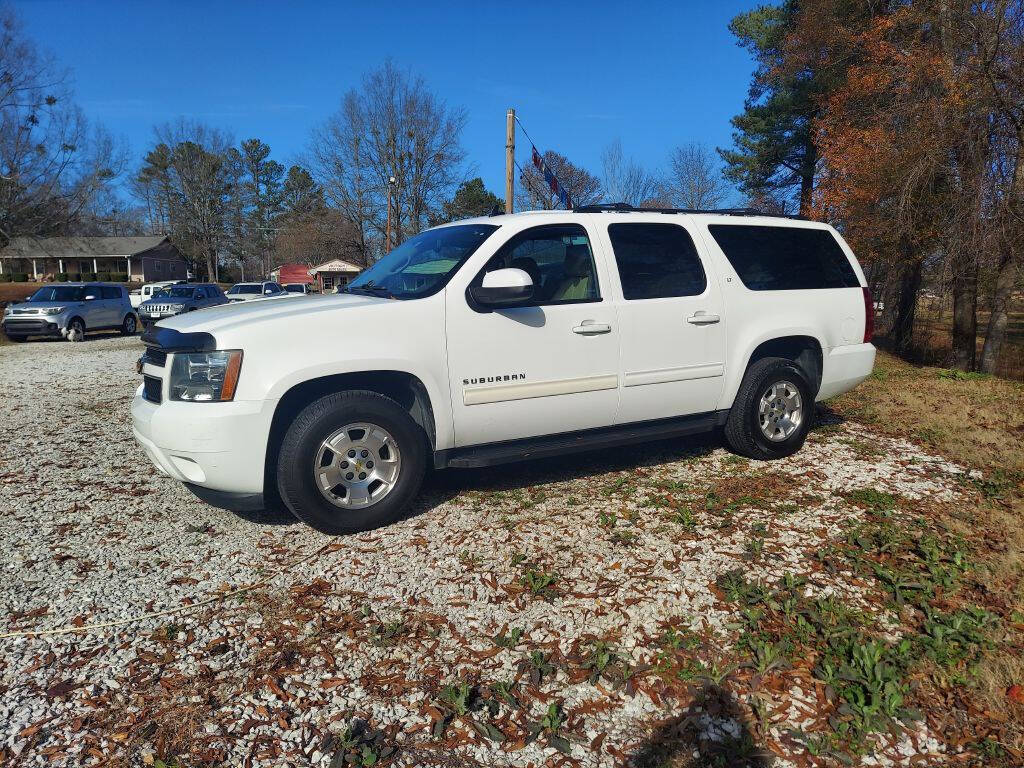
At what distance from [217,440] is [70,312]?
756 inches

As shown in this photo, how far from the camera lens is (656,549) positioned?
12.2ft

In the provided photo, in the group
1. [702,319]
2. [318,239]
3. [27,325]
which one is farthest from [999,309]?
[318,239]

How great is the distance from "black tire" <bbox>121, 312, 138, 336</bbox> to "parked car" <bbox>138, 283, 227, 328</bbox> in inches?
14.2

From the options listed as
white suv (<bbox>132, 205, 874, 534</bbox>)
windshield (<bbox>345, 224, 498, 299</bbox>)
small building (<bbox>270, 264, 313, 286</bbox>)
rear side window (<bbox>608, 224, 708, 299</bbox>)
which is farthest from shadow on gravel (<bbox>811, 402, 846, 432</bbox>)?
small building (<bbox>270, 264, 313, 286</bbox>)

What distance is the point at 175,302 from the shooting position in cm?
2192

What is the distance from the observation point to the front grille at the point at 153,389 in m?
3.90

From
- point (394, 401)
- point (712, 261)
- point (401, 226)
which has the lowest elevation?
point (394, 401)

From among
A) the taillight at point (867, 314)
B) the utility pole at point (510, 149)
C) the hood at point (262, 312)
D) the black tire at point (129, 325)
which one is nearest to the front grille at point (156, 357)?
the hood at point (262, 312)

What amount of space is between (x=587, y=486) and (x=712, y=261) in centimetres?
196

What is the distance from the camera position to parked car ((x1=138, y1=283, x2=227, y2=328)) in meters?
21.2

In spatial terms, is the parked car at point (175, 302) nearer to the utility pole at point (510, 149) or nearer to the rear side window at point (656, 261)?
the utility pole at point (510, 149)

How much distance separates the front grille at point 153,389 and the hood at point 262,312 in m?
0.34

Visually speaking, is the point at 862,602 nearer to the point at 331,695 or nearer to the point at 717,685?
the point at 717,685

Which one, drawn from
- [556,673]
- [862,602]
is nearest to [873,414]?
[862,602]
